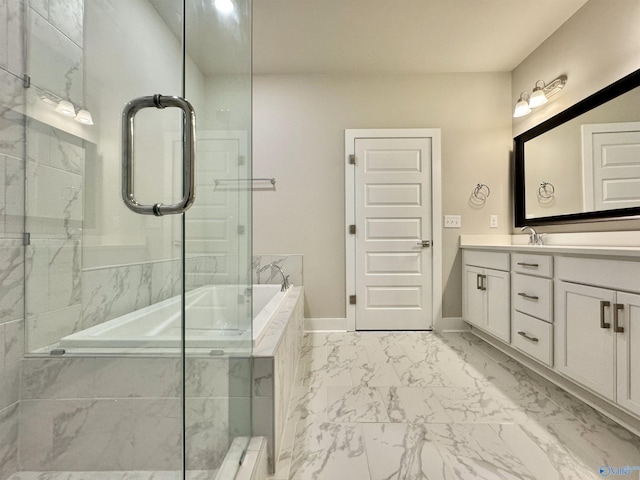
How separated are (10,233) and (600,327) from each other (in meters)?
2.41

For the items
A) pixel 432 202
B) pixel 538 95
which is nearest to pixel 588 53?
pixel 538 95

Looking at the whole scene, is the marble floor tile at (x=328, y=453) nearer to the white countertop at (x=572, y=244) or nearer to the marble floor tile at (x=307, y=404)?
the marble floor tile at (x=307, y=404)

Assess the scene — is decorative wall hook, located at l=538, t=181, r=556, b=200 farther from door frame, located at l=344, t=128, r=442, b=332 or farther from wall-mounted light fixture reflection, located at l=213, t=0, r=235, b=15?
wall-mounted light fixture reflection, located at l=213, t=0, r=235, b=15

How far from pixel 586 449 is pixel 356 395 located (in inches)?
38.7

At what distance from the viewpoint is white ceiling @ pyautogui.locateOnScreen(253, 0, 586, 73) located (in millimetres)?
2066

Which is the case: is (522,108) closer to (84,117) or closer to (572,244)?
(572,244)

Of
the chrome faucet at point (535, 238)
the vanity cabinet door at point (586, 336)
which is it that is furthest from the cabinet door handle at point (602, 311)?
the chrome faucet at point (535, 238)

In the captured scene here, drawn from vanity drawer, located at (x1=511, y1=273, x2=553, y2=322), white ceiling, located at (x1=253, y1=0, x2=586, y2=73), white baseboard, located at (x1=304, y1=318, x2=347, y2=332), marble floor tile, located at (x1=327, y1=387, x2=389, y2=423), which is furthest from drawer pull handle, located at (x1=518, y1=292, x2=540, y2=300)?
white ceiling, located at (x1=253, y1=0, x2=586, y2=73)

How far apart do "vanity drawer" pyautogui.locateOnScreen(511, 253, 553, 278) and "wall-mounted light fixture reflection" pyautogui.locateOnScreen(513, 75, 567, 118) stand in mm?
1335

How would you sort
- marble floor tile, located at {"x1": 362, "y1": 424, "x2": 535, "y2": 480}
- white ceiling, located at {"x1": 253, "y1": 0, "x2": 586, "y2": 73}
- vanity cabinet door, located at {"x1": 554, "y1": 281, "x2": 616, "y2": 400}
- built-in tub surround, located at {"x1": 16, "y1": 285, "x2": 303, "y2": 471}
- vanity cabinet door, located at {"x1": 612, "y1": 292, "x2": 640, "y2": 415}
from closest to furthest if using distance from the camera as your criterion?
built-in tub surround, located at {"x1": 16, "y1": 285, "x2": 303, "y2": 471}, marble floor tile, located at {"x1": 362, "y1": 424, "x2": 535, "y2": 480}, vanity cabinet door, located at {"x1": 612, "y1": 292, "x2": 640, "y2": 415}, vanity cabinet door, located at {"x1": 554, "y1": 281, "x2": 616, "y2": 400}, white ceiling, located at {"x1": 253, "y1": 0, "x2": 586, "y2": 73}

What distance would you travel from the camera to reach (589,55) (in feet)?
6.68

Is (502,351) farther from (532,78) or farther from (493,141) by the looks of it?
A: (532,78)

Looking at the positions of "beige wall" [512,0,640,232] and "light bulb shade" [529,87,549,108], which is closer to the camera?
"beige wall" [512,0,640,232]

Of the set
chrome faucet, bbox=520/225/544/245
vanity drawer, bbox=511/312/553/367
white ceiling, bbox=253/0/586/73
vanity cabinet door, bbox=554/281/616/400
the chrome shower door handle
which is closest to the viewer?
the chrome shower door handle
